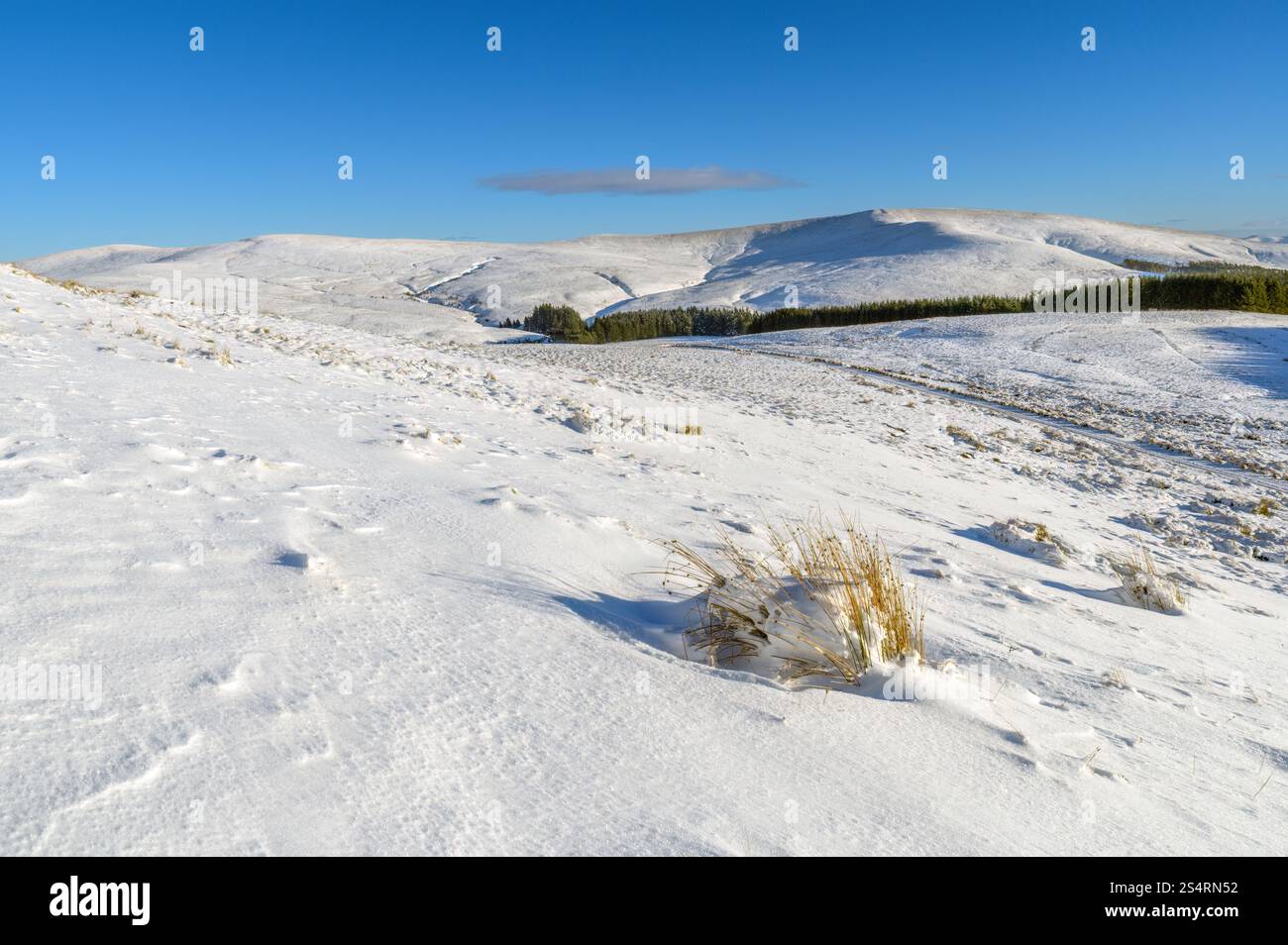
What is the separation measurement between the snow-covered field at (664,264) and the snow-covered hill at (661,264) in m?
0.21

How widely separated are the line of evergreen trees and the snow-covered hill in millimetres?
4726

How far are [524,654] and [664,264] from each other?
76.0 metres

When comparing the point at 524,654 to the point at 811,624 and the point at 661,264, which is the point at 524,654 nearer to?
the point at 811,624

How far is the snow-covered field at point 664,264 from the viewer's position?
45031 millimetres

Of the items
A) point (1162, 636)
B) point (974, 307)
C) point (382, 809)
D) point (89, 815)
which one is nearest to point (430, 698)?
point (382, 809)

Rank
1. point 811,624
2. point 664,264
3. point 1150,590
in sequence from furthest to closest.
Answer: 1. point 664,264
2. point 1150,590
3. point 811,624

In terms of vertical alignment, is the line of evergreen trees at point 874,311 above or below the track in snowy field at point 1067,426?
above

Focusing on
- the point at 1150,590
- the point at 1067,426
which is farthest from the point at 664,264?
the point at 1150,590

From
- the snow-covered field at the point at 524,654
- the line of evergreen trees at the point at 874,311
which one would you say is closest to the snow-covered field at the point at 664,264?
the line of evergreen trees at the point at 874,311

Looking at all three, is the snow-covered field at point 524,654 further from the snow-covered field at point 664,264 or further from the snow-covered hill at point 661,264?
the snow-covered hill at point 661,264

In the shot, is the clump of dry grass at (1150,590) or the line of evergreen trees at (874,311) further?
the line of evergreen trees at (874,311)

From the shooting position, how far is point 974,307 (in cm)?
3491

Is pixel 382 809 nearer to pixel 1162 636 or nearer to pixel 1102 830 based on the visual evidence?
pixel 1102 830

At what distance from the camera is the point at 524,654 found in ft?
8.35
